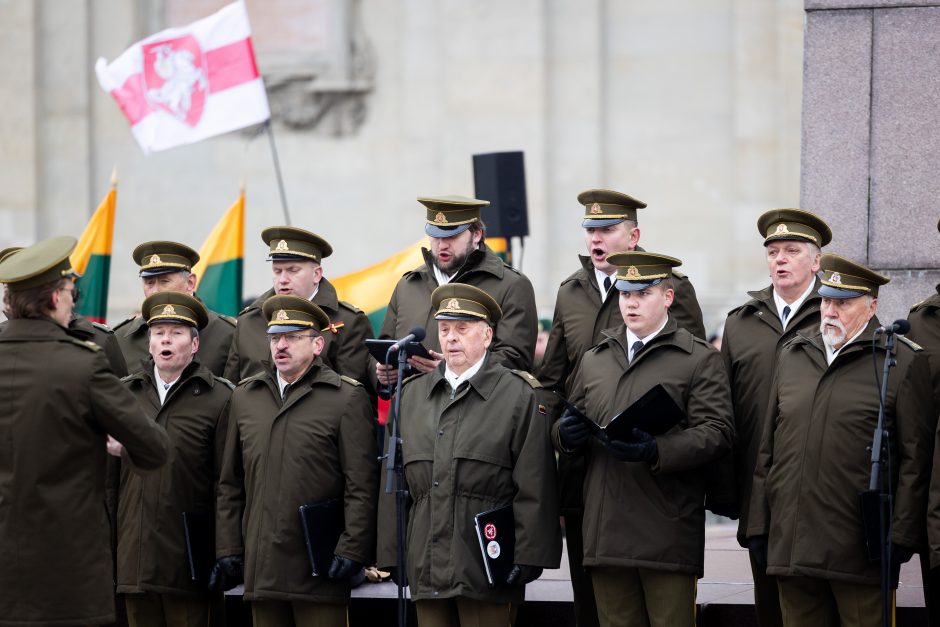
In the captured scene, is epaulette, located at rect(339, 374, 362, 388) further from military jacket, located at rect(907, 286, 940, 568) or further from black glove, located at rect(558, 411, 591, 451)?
military jacket, located at rect(907, 286, 940, 568)

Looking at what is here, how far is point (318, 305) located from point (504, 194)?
303 cm

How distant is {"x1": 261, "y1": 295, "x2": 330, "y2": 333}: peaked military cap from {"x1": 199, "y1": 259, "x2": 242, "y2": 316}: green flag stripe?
Answer: 3.43 meters

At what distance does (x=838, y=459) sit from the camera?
7.15 meters

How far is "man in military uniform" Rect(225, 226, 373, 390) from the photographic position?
8578 mm

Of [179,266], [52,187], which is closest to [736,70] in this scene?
[52,187]

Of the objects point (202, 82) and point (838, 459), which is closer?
point (838, 459)

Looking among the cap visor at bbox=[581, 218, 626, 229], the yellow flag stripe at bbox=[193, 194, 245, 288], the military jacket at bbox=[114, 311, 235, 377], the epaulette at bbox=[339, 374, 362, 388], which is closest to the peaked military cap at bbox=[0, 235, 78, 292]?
the epaulette at bbox=[339, 374, 362, 388]

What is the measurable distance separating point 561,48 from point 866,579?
1170 centimetres

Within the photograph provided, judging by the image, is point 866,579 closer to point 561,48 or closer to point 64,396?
point 64,396

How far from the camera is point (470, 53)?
1792 cm

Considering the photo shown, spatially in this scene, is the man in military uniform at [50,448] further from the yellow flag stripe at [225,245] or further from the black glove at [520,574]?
the yellow flag stripe at [225,245]

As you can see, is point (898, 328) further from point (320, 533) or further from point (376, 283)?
point (376, 283)

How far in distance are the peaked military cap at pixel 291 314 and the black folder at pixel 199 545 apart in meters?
A: 1.04

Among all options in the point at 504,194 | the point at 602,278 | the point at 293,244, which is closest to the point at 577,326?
the point at 602,278
